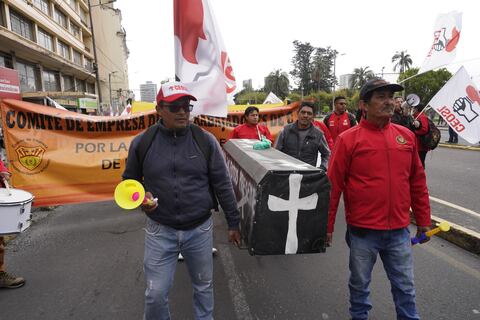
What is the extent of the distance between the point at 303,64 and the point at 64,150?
92571 millimetres

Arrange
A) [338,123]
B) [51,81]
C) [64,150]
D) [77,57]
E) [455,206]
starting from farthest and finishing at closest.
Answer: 1. [77,57]
2. [51,81]
3. [338,123]
4. [455,206]
5. [64,150]

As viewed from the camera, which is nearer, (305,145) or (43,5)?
(305,145)

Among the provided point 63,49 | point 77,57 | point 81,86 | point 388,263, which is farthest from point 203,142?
point 77,57

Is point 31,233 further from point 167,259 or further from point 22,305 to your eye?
point 167,259

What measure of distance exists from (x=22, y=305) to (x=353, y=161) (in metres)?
3.20

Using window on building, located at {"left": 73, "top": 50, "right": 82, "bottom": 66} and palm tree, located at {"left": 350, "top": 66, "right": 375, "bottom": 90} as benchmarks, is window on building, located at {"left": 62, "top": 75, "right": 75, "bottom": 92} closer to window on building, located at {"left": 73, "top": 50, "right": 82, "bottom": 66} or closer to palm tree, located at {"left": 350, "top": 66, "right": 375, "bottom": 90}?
window on building, located at {"left": 73, "top": 50, "right": 82, "bottom": 66}

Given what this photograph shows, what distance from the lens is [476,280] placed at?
3.20 metres

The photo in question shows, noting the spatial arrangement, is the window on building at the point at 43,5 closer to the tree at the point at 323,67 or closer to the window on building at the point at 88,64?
the window on building at the point at 88,64

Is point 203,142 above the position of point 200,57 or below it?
below

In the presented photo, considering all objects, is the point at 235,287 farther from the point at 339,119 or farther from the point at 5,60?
the point at 5,60

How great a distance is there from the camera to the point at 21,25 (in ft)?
88.8

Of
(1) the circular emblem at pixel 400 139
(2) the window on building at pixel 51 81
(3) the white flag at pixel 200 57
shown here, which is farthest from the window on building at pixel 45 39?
(1) the circular emblem at pixel 400 139

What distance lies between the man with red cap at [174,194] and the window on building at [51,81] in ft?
115

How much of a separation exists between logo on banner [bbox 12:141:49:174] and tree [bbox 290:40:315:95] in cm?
8963
